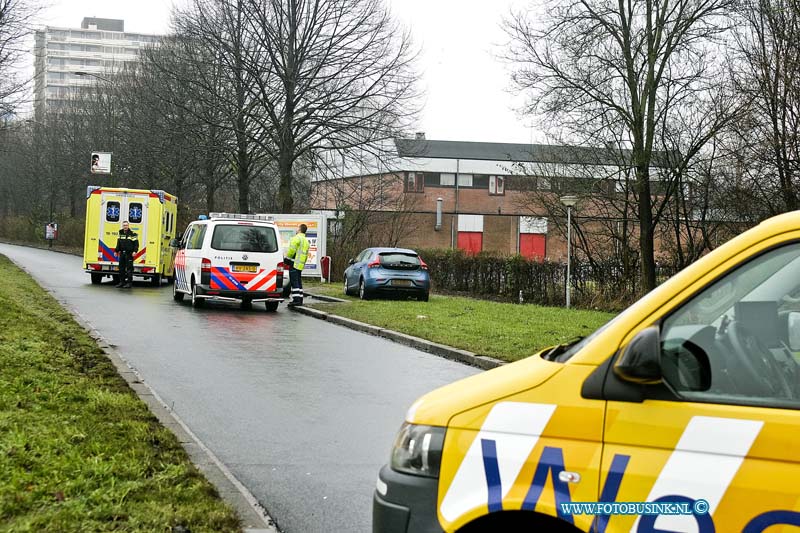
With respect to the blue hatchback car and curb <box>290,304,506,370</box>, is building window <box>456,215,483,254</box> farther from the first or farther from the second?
curb <box>290,304,506,370</box>

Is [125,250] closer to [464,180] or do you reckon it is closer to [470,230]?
[470,230]

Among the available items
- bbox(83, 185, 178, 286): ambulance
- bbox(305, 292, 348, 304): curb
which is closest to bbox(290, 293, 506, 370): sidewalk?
bbox(305, 292, 348, 304): curb

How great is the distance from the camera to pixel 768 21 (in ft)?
69.2

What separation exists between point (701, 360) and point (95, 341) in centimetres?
1086

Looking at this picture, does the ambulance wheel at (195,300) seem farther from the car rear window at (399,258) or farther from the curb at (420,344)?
the car rear window at (399,258)

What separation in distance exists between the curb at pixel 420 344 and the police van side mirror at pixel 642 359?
894cm

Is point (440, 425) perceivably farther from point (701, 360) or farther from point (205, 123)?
point (205, 123)

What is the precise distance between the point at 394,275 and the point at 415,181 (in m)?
44.4

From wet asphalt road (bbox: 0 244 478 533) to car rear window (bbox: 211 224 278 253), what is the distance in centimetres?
208

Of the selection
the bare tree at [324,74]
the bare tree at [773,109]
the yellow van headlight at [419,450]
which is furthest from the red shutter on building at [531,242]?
the yellow van headlight at [419,450]

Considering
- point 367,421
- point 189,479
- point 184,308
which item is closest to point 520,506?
point 189,479

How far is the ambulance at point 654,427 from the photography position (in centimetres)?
274

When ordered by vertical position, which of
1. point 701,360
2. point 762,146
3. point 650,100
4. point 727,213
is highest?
point 650,100

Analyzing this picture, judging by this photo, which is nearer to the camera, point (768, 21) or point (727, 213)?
point (768, 21)
